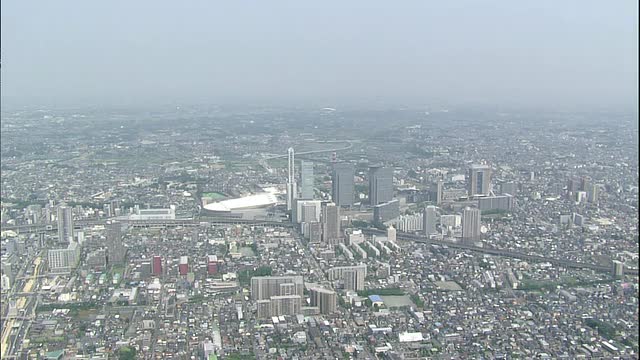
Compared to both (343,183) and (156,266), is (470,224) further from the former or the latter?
(156,266)

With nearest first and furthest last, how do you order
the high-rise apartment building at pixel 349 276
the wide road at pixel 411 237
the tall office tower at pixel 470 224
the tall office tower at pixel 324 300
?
the tall office tower at pixel 324 300, the high-rise apartment building at pixel 349 276, the wide road at pixel 411 237, the tall office tower at pixel 470 224

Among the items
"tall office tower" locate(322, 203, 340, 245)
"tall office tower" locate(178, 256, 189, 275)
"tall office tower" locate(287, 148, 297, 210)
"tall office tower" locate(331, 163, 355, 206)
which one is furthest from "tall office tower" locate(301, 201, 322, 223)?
"tall office tower" locate(178, 256, 189, 275)

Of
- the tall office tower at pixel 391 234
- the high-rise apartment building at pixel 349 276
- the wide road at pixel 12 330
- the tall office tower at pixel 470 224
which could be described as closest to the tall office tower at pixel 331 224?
the tall office tower at pixel 391 234

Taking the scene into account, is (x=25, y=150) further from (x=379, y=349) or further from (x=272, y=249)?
(x=379, y=349)

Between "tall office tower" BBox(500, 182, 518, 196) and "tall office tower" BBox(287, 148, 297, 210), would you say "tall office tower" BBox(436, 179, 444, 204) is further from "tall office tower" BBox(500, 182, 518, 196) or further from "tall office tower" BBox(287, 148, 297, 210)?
"tall office tower" BBox(287, 148, 297, 210)

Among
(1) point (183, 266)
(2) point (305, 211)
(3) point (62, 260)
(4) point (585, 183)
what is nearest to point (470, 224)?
(2) point (305, 211)

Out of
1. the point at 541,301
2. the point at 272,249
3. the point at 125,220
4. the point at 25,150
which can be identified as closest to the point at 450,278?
the point at 541,301

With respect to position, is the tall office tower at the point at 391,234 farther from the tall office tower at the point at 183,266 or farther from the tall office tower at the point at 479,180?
the tall office tower at the point at 183,266
